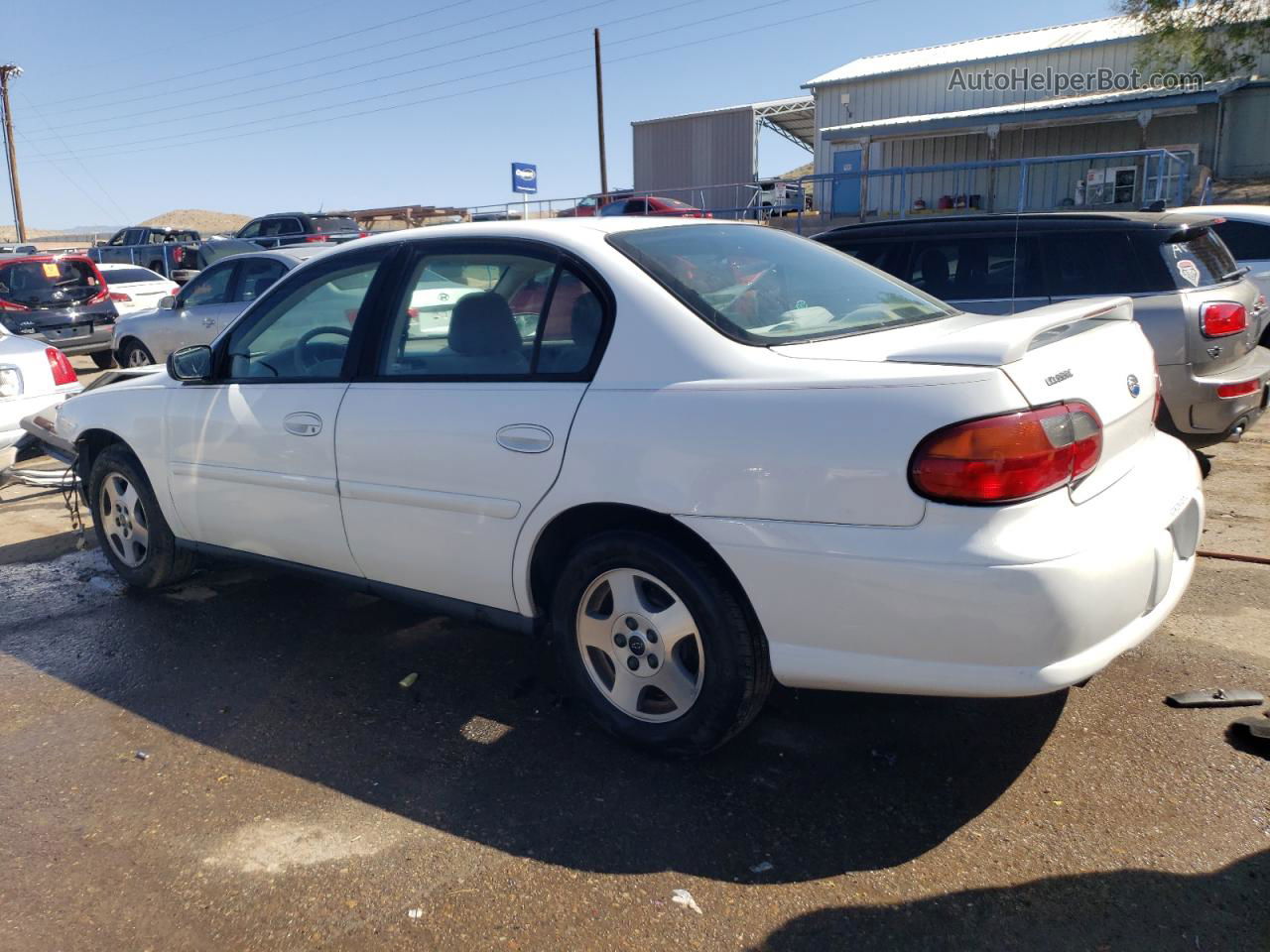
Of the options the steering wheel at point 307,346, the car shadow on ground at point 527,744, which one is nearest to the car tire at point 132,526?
the car shadow on ground at point 527,744

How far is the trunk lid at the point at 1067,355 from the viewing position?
2.67 metres

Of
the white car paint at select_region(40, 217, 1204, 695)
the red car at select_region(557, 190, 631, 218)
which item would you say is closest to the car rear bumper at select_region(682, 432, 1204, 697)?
the white car paint at select_region(40, 217, 1204, 695)

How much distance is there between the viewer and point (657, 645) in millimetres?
3197

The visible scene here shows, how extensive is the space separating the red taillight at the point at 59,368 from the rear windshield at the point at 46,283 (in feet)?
25.8

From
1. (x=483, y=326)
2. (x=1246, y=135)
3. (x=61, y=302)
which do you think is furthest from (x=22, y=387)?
(x=1246, y=135)

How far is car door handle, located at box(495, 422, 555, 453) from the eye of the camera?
3.25 metres

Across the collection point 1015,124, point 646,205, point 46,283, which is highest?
point 1015,124

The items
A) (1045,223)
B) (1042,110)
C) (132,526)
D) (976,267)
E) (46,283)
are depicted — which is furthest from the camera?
(1042,110)

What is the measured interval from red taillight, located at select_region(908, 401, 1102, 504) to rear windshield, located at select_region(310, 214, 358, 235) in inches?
961

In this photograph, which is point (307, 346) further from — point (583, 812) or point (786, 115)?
point (786, 115)

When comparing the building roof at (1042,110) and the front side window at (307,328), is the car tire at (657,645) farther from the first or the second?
the building roof at (1042,110)

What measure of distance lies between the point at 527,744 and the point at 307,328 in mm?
2004

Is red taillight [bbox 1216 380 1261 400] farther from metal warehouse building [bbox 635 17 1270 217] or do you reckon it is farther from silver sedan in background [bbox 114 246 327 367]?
metal warehouse building [bbox 635 17 1270 217]

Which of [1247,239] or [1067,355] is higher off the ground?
[1247,239]
